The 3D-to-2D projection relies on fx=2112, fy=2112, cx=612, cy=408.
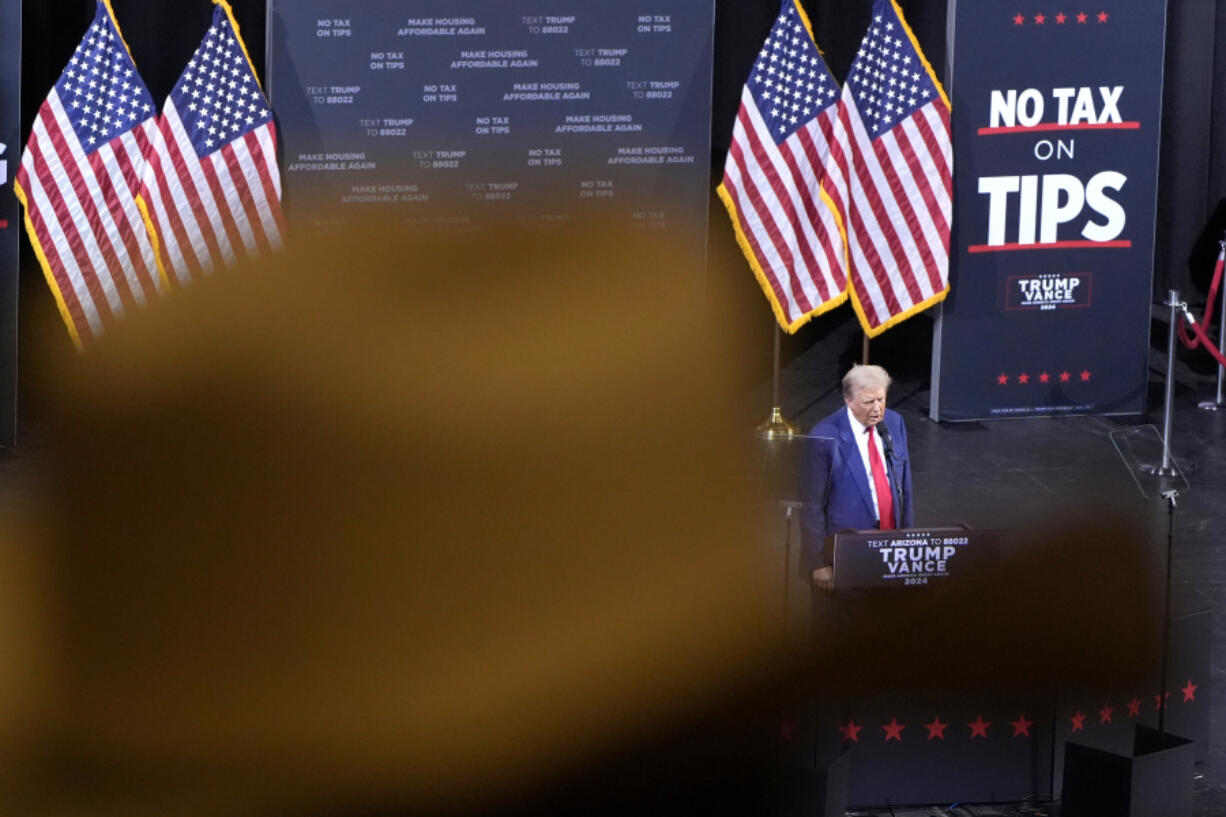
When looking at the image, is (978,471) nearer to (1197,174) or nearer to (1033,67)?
(1033,67)

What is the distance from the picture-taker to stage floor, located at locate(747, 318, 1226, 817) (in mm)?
9594

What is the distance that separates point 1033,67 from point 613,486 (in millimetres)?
3060

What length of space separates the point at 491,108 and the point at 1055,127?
9.63ft

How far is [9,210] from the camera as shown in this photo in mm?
10133

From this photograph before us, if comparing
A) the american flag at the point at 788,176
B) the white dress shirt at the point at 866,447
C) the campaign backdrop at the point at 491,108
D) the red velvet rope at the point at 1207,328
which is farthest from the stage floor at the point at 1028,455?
the white dress shirt at the point at 866,447

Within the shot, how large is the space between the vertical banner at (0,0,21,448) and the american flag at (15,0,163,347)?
0.09 metres

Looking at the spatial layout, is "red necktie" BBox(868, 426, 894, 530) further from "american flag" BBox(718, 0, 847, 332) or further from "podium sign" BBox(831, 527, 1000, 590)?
"american flag" BBox(718, 0, 847, 332)

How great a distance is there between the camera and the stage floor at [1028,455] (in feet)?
31.5

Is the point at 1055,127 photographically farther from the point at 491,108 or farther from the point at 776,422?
the point at 491,108

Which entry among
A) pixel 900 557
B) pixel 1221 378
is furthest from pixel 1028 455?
pixel 900 557

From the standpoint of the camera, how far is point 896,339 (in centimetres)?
1242

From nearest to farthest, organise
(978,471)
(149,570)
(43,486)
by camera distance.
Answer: (149,570)
(43,486)
(978,471)

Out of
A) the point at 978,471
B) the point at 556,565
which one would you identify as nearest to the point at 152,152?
the point at 556,565

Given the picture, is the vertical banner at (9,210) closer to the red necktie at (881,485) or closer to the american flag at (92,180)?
the american flag at (92,180)
